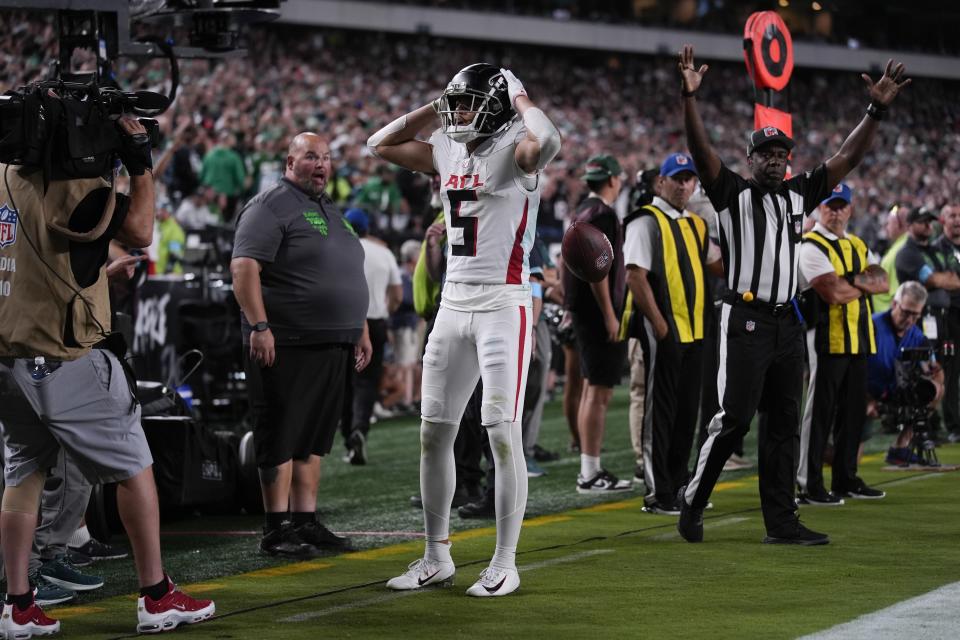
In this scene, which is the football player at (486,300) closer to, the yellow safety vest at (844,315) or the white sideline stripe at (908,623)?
the white sideline stripe at (908,623)

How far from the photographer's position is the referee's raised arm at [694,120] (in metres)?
6.20

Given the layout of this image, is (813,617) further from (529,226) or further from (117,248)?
(117,248)

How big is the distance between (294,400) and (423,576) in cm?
134

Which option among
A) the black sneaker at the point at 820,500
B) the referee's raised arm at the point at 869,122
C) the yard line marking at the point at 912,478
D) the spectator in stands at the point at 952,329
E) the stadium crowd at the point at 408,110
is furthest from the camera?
the stadium crowd at the point at 408,110

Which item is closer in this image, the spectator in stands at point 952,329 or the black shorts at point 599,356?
the black shorts at point 599,356

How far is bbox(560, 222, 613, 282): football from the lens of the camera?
6648mm

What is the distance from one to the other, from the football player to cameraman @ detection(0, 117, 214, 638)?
3.89ft

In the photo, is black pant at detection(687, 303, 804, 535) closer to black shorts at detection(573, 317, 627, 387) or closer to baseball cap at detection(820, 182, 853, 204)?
baseball cap at detection(820, 182, 853, 204)

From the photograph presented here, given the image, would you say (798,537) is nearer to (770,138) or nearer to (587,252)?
(587,252)

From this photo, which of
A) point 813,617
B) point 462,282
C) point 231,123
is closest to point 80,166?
point 462,282

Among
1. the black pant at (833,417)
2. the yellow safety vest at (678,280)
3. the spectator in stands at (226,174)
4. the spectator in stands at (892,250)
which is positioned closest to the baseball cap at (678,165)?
the yellow safety vest at (678,280)

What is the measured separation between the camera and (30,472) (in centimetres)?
506

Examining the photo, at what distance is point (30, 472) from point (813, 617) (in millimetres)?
2752

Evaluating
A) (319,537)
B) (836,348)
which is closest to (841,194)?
(836,348)
